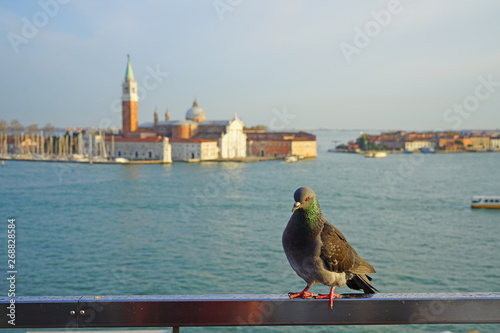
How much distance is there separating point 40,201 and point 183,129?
47.4 feet

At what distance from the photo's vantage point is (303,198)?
1.86ft

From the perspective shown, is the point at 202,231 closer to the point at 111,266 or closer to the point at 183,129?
the point at 111,266

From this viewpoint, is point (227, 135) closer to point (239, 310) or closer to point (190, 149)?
point (190, 149)

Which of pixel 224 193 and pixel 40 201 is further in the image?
pixel 224 193

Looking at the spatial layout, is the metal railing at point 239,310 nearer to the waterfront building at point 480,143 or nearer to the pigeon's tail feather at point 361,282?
the pigeon's tail feather at point 361,282

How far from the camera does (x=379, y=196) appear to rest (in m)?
11.8

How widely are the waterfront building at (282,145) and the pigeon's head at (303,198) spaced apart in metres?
25.8

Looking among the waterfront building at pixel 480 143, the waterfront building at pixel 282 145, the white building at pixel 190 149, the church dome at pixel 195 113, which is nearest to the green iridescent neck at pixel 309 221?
the white building at pixel 190 149

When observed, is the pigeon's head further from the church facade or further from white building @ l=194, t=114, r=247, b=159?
white building @ l=194, t=114, r=247, b=159

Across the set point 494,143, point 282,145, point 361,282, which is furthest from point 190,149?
point 494,143

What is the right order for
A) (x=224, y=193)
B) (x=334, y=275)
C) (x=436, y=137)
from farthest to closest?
(x=436, y=137) < (x=224, y=193) < (x=334, y=275)

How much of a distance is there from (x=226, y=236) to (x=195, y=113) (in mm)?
21387

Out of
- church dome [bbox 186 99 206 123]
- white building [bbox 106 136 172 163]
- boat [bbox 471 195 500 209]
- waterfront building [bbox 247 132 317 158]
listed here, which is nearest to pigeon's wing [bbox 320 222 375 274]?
boat [bbox 471 195 500 209]

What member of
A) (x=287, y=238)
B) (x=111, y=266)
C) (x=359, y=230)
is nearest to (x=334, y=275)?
(x=287, y=238)
